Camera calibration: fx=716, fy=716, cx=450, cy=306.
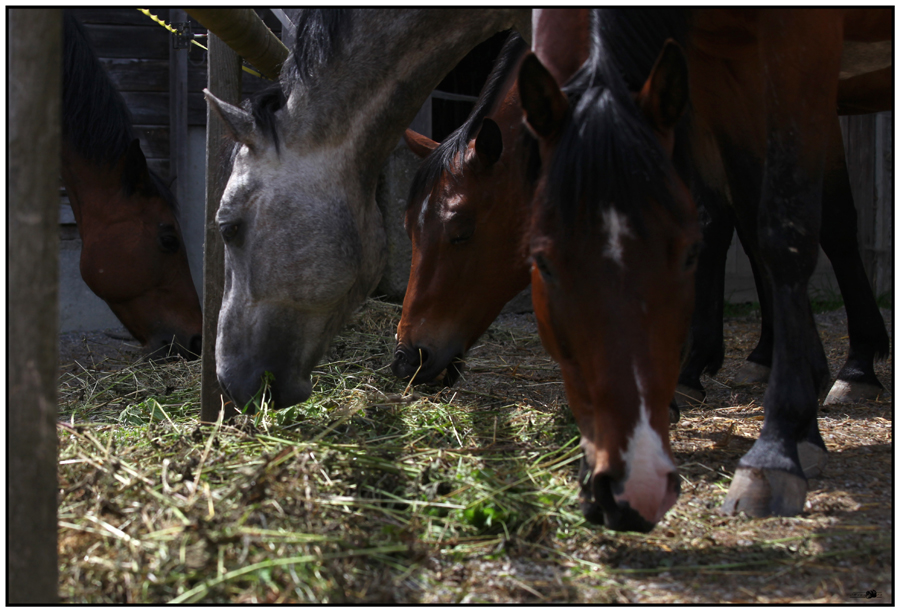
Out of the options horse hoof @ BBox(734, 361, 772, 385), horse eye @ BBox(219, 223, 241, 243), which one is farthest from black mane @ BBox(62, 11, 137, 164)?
horse hoof @ BBox(734, 361, 772, 385)

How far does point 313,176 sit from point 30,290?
4.90 ft

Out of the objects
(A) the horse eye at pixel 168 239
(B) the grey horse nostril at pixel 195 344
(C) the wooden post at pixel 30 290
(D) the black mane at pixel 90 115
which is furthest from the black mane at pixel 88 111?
(C) the wooden post at pixel 30 290

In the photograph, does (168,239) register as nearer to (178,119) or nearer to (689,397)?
(178,119)

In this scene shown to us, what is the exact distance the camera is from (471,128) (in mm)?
3057

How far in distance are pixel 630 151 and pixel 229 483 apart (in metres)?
1.23

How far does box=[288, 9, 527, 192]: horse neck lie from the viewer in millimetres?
2584

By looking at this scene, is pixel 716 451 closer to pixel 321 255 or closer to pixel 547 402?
pixel 547 402

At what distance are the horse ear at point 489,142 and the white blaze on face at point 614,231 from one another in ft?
4.70

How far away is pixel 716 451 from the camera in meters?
2.40

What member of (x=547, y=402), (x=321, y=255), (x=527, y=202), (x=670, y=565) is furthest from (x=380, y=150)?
(x=670, y=565)

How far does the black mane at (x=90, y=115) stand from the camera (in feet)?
14.2

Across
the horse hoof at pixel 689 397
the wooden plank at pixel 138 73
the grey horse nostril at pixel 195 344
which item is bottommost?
the horse hoof at pixel 689 397

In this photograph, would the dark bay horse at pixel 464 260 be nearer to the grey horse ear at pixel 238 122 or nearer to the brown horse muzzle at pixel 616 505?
the grey horse ear at pixel 238 122

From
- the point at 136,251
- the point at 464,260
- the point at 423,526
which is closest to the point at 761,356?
the point at 464,260
